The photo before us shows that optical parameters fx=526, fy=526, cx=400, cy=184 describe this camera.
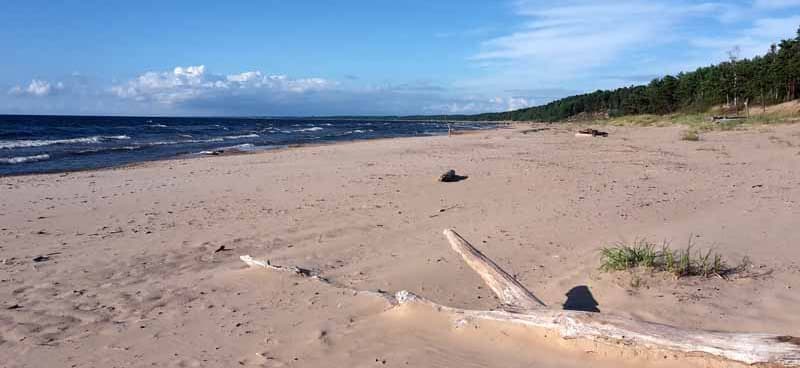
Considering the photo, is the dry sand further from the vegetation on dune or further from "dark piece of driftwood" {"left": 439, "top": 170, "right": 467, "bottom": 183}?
"dark piece of driftwood" {"left": 439, "top": 170, "right": 467, "bottom": 183}

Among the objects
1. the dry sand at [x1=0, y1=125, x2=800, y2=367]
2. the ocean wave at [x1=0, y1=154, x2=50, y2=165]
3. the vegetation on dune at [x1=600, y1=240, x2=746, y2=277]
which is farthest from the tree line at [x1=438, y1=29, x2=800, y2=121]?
the ocean wave at [x1=0, y1=154, x2=50, y2=165]

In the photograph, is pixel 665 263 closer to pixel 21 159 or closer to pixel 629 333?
pixel 629 333

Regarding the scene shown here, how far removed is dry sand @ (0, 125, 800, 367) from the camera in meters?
3.90

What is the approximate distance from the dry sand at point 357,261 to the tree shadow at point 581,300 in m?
0.11

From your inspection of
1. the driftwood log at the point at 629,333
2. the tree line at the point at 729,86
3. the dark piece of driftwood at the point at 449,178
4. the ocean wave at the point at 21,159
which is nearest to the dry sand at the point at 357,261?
the driftwood log at the point at 629,333

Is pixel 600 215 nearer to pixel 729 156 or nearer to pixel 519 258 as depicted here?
pixel 519 258

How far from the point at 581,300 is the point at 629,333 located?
1342mm

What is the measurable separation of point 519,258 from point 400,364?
2846 millimetres

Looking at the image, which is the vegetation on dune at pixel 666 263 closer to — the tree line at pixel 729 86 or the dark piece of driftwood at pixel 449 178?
the dark piece of driftwood at pixel 449 178

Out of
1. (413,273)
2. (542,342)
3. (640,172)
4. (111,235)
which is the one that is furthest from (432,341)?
(640,172)

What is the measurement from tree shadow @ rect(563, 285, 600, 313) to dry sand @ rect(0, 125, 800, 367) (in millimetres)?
107

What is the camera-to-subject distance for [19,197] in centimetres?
1083

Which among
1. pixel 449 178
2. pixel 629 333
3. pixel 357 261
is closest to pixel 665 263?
pixel 629 333

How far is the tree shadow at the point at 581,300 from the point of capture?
445 centimetres
